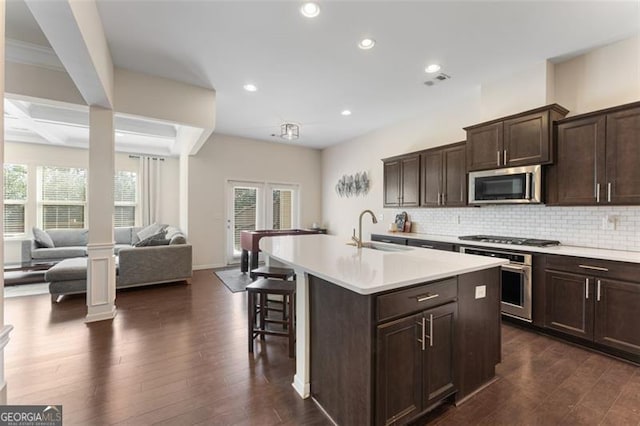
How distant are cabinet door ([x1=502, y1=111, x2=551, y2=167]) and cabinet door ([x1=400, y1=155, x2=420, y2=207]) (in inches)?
56.4

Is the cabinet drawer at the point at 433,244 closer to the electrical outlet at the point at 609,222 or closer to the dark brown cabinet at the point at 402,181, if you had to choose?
the dark brown cabinet at the point at 402,181

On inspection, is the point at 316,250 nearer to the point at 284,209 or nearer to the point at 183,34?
the point at 183,34

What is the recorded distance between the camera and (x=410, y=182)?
4.71m

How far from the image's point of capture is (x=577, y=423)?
66.5 inches

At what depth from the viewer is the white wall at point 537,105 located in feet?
9.04

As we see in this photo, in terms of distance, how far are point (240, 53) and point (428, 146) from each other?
331cm

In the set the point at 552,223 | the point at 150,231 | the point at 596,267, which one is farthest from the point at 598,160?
the point at 150,231

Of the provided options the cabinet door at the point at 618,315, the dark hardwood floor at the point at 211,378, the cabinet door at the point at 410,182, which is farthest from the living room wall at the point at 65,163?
the cabinet door at the point at 618,315

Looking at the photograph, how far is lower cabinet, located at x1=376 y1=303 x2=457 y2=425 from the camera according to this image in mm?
1455

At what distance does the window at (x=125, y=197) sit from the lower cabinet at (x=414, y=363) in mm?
7477

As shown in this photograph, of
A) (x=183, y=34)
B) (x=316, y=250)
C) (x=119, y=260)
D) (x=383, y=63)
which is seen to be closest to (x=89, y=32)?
(x=183, y=34)

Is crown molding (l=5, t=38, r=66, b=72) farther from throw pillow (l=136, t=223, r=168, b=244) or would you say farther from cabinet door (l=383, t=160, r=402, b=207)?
cabinet door (l=383, t=160, r=402, b=207)

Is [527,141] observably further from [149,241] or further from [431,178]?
[149,241]

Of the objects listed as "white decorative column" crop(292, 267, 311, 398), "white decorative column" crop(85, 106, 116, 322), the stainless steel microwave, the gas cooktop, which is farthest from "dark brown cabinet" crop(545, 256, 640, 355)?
"white decorative column" crop(85, 106, 116, 322)
